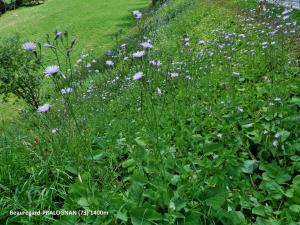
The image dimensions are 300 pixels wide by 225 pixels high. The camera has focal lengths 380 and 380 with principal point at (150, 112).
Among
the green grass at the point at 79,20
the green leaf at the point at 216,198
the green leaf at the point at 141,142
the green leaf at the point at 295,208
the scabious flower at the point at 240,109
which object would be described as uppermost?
the green leaf at the point at 216,198

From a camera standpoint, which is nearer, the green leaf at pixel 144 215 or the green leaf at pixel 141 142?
the green leaf at pixel 144 215

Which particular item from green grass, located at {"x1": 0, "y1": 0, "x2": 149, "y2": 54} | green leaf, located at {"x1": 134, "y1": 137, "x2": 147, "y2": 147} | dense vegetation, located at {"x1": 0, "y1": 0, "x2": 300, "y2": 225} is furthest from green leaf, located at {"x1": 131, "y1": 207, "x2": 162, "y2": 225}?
green grass, located at {"x1": 0, "y1": 0, "x2": 149, "y2": 54}

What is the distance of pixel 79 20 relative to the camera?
81.4 feet

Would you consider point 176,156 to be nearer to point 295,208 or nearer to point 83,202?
point 83,202

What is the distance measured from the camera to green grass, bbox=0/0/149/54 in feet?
67.4

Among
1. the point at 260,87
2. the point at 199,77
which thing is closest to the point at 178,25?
the point at 199,77

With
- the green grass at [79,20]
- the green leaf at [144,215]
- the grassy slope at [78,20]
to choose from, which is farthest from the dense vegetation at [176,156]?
the grassy slope at [78,20]

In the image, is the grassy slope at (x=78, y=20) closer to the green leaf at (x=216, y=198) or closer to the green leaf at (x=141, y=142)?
the green leaf at (x=141, y=142)

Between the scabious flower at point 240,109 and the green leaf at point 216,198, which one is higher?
the green leaf at point 216,198

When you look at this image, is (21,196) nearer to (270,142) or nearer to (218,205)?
(218,205)

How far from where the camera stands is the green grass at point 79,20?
2055cm

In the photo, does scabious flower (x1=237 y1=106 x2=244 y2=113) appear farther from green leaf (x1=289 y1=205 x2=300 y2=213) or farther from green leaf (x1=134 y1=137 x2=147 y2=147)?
green leaf (x1=289 y1=205 x2=300 y2=213)

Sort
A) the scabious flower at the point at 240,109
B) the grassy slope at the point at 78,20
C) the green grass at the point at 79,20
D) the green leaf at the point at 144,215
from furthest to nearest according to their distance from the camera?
the green grass at the point at 79,20 → the grassy slope at the point at 78,20 → the scabious flower at the point at 240,109 → the green leaf at the point at 144,215

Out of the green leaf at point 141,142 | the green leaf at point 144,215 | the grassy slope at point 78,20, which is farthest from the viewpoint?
the grassy slope at point 78,20
